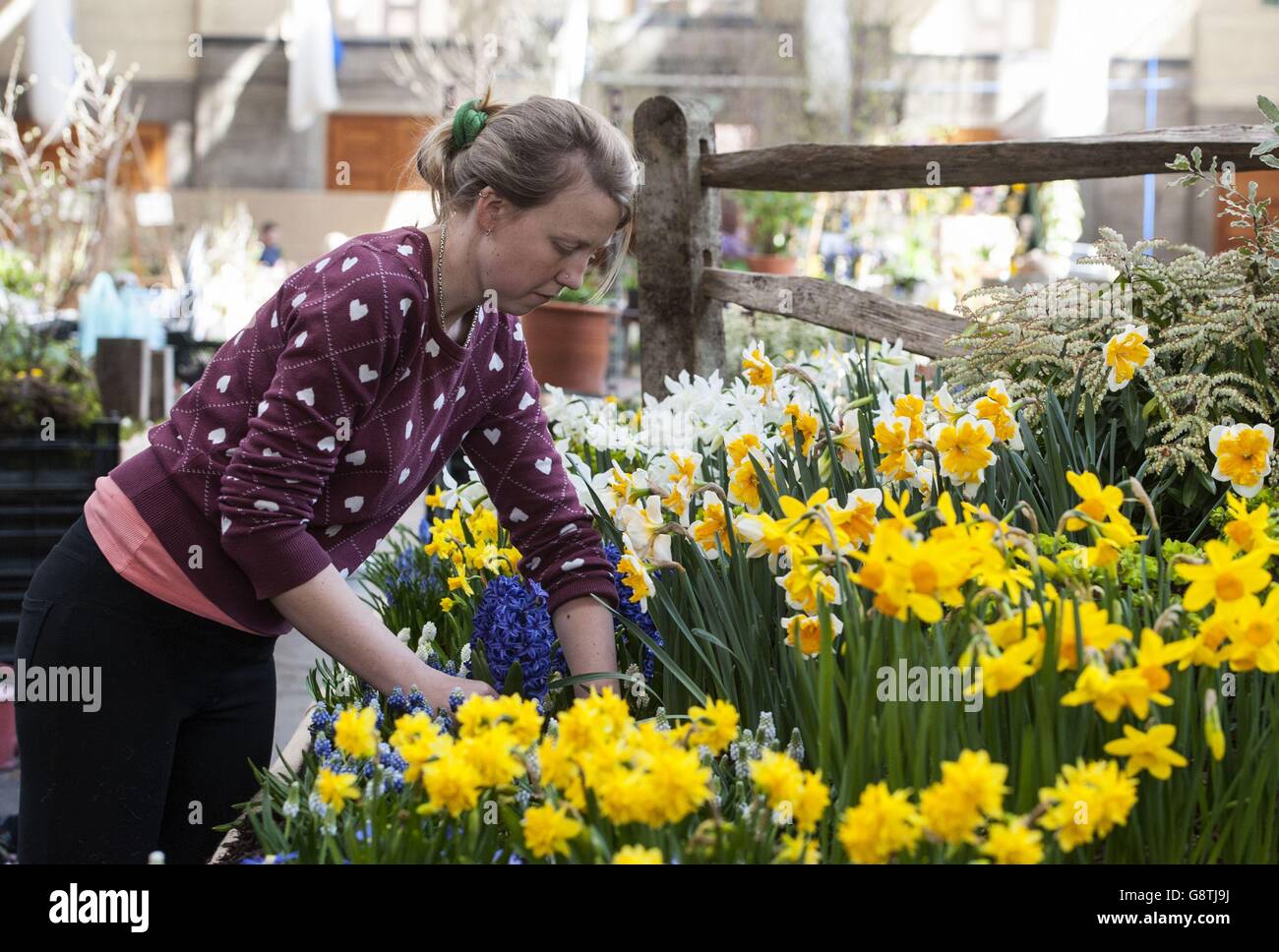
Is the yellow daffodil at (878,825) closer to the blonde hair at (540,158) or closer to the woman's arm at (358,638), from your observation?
the woman's arm at (358,638)

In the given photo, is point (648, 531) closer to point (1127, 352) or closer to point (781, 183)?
point (1127, 352)

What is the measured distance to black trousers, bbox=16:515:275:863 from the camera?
1.75 meters

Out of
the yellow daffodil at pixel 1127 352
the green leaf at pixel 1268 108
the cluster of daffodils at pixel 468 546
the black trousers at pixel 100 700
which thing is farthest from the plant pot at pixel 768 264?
the black trousers at pixel 100 700

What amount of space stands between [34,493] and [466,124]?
295cm

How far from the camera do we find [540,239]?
1642 mm

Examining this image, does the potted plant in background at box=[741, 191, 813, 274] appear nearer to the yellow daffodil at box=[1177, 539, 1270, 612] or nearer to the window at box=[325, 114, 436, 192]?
the yellow daffodil at box=[1177, 539, 1270, 612]

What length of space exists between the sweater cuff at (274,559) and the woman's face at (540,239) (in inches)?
15.9

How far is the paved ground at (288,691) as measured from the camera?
3.81 metres

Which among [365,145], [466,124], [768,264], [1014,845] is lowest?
[1014,845]

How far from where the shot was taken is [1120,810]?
1.02 metres

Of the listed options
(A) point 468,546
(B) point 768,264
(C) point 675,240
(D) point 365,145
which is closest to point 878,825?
(A) point 468,546

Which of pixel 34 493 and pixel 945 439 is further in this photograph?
pixel 34 493

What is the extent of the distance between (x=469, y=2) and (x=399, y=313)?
18.7m

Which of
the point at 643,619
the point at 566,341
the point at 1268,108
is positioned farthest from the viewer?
the point at 566,341
